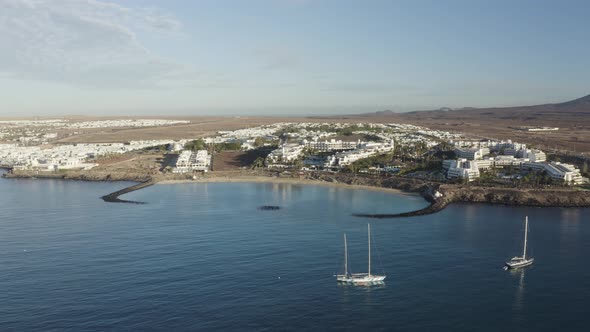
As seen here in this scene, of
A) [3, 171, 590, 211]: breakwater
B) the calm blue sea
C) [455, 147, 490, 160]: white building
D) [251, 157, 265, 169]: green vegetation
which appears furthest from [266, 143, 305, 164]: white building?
the calm blue sea

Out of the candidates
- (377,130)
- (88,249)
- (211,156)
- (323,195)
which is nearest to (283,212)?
(323,195)

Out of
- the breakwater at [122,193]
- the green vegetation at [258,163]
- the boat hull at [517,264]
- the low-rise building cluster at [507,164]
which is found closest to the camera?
the boat hull at [517,264]

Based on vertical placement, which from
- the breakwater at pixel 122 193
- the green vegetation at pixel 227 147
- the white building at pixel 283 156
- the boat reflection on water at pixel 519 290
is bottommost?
the boat reflection on water at pixel 519 290

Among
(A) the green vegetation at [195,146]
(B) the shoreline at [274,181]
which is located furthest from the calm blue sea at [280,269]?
(A) the green vegetation at [195,146]

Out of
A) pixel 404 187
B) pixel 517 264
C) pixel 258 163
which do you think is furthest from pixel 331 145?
pixel 517 264

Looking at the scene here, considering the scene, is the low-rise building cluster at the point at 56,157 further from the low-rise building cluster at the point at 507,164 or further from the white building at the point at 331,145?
the low-rise building cluster at the point at 507,164

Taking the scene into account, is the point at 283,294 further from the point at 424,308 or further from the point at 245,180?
the point at 245,180

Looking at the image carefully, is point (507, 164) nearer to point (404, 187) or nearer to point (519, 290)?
point (404, 187)

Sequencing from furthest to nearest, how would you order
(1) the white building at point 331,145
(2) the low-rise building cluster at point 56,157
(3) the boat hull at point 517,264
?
(1) the white building at point 331,145 < (2) the low-rise building cluster at point 56,157 < (3) the boat hull at point 517,264
